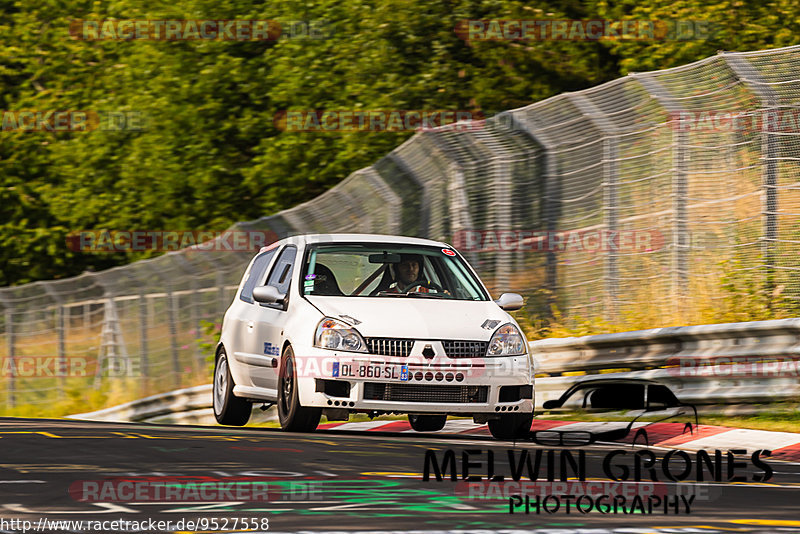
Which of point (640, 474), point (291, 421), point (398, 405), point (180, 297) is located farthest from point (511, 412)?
point (180, 297)

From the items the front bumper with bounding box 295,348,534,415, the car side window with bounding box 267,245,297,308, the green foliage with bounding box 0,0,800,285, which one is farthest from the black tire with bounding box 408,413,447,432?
the green foliage with bounding box 0,0,800,285

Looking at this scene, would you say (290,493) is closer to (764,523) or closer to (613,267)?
(764,523)

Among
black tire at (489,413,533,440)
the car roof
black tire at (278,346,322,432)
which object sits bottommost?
black tire at (489,413,533,440)

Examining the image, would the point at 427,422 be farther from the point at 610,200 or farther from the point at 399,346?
the point at 610,200

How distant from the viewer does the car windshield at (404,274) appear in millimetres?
13414

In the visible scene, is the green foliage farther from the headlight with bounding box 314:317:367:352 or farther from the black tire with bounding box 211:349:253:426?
the headlight with bounding box 314:317:367:352

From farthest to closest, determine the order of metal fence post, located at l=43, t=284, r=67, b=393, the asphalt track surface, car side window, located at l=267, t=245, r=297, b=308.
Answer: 1. metal fence post, located at l=43, t=284, r=67, b=393
2. car side window, located at l=267, t=245, r=297, b=308
3. the asphalt track surface

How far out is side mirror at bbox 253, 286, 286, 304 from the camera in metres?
13.1

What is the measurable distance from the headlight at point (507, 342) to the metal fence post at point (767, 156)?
11.6 ft

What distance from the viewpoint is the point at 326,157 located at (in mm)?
29969

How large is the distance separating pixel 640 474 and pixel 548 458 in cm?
85

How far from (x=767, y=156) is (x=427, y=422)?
13.6ft

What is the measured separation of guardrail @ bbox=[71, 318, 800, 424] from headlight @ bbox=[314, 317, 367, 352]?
3.56m

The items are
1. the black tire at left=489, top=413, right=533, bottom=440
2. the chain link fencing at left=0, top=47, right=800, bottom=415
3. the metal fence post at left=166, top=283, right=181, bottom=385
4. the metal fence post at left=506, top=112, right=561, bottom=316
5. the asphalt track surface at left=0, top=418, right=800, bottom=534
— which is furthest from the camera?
the metal fence post at left=166, top=283, right=181, bottom=385
